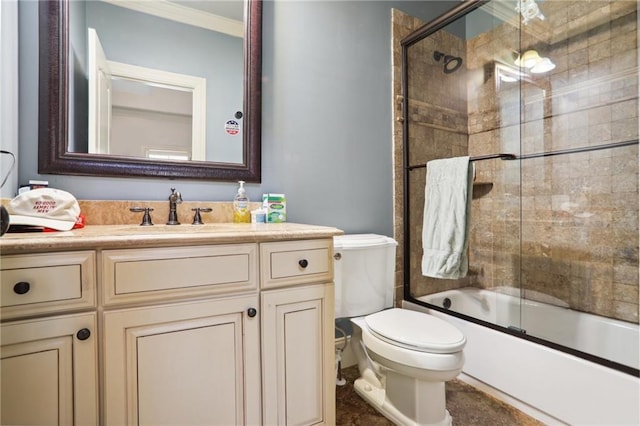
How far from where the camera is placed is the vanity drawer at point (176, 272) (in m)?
0.79

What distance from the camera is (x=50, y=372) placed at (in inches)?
28.7

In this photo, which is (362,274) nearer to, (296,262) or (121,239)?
(296,262)

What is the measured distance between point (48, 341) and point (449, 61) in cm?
258

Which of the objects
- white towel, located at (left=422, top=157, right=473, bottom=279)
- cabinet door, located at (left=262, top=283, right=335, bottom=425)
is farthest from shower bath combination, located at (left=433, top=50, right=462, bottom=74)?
cabinet door, located at (left=262, top=283, right=335, bottom=425)

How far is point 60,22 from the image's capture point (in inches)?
45.1

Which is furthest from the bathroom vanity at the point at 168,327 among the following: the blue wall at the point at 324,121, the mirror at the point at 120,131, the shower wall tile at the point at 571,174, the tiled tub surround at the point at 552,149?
the shower wall tile at the point at 571,174

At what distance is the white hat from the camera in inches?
35.5

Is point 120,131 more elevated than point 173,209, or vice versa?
point 120,131

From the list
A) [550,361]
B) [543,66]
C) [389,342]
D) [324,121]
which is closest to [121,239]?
[389,342]

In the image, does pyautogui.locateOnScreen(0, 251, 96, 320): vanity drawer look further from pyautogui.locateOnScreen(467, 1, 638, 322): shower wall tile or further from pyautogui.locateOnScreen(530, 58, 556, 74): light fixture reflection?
pyautogui.locateOnScreen(530, 58, 556, 74): light fixture reflection

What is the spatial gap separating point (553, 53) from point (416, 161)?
1.05 meters

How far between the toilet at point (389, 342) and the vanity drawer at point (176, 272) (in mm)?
630

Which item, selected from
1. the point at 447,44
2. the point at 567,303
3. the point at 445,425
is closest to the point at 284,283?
the point at 445,425

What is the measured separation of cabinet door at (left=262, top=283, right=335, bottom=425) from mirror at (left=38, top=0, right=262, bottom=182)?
2.37ft
